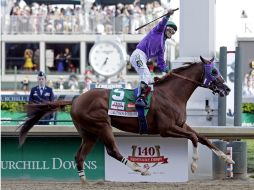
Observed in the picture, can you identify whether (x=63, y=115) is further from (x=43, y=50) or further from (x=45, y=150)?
(x=43, y=50)

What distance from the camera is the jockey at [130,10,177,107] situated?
9.94 m

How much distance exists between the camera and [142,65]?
397 inches

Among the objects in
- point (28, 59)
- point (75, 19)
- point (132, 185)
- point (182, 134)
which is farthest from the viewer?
point (28, 59)

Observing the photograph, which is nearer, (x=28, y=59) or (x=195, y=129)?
(x=195, y=129)

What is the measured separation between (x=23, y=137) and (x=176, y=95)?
2250 mm

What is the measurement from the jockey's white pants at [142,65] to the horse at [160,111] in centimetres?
21

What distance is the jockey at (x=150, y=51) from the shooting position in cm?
994

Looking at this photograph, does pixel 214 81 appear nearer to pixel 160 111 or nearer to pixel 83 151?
pixel 160 111

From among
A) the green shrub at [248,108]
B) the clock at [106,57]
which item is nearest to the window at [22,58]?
the clock at [106,57]

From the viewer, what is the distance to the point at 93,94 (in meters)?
10.1

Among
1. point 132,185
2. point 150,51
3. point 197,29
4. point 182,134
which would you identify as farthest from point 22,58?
point 182,134

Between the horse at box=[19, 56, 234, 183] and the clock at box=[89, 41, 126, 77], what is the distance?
1130cm

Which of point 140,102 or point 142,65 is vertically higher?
point 142,65

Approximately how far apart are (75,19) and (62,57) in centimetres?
236
